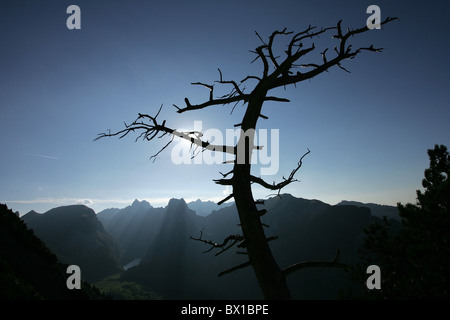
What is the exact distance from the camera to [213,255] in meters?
79.6

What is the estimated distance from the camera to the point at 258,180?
3344 millimetres

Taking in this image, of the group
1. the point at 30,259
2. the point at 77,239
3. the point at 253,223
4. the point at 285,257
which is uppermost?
the point at 253,223

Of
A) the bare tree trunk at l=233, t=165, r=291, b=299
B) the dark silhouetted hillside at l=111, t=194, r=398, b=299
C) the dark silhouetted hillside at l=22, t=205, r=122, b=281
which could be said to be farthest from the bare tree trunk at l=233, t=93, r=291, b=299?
the dark silhouetted hillside at l=22, t=205, r=122, b=281

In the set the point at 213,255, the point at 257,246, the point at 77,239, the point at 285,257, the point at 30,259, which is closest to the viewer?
the point at 257,246

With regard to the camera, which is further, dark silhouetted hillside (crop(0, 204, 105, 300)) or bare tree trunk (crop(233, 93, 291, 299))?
dark silhouetted hillside (crop(0, 204, 105, 300))

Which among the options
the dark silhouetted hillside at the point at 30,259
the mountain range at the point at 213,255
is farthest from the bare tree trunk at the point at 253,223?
the mountain range at the point at 213,255

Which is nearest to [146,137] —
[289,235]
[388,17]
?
[388,17]

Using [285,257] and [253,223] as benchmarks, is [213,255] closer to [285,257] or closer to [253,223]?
[285,257]

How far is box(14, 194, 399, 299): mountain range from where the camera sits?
310ft

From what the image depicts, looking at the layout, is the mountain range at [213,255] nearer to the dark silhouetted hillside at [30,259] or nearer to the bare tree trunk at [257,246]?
the dark silhouetted hillside at [30,259]

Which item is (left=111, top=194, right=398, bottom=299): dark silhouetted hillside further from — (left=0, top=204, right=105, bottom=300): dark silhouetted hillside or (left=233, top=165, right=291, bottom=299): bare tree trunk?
(left=233, top=165, right=291, bottom=299): bare tree trunk

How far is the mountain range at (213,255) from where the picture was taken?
310 ft

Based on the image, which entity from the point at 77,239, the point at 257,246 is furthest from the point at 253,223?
the point at 77,239

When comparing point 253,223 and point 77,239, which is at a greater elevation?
point 253,223
